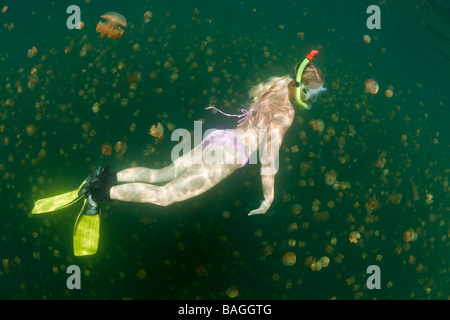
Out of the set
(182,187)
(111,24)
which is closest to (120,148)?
(182,187)

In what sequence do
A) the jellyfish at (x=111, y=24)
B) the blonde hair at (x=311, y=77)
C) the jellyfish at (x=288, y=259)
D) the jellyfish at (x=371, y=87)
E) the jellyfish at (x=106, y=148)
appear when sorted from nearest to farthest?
the blonde hair at (x=311, y=77) < the jellyfish at (x=288, y=259) < the jellyfish at (x=106, y=148) < the jellyfish at (x=111, y=24) < the jellyfish at (x=371, y=87)

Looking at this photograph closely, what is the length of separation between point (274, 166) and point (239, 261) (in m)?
2.73

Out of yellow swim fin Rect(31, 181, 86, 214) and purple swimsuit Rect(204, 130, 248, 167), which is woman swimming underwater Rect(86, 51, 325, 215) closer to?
Answer: purple swimsuit Rect(204, 130, 248, 167)

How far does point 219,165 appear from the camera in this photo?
3.12 meters

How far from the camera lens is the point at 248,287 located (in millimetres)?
4676

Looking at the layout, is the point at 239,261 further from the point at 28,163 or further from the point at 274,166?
the point at 28,163

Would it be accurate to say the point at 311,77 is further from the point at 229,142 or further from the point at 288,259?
the point at 288,259

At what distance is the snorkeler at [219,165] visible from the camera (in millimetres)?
2820

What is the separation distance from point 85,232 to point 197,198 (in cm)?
208

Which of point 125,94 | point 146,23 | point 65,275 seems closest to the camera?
point 65,275

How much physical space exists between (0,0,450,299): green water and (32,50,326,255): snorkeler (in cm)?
142

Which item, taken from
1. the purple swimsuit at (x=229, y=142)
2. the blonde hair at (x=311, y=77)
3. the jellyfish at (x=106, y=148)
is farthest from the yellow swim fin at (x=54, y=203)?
the blonde hair at (x=311, y=77)

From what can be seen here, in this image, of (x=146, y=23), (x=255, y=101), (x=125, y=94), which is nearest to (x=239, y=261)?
(x=255, y=101)

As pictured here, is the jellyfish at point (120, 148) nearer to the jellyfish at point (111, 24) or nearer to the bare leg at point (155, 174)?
the bare leg at point (155, 174)
